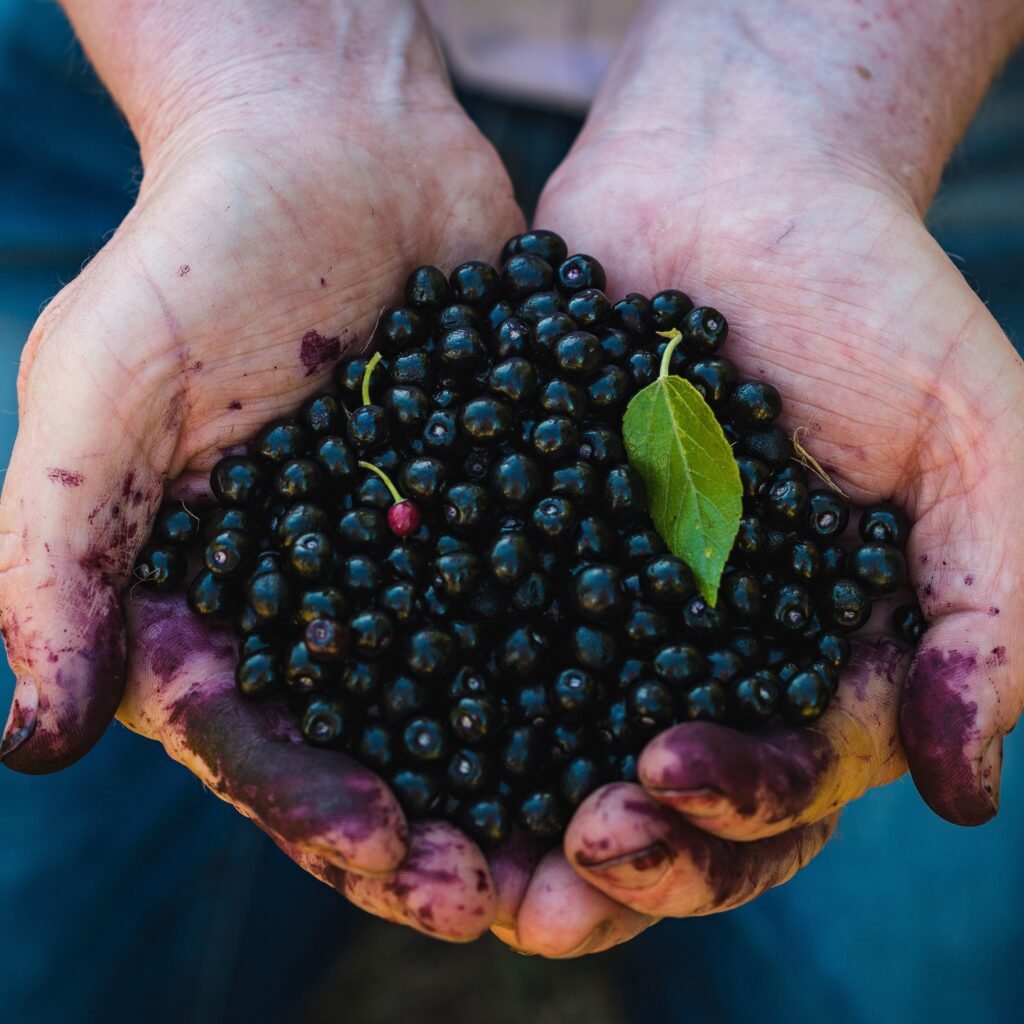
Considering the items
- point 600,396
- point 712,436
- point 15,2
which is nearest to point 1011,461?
point 712,436

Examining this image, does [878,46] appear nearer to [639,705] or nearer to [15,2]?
[639,705]

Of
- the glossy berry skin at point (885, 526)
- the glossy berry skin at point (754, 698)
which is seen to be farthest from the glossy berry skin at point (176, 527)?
the glossy berry skin at point (885, 526)

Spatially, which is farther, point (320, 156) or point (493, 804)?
point (320, 156)

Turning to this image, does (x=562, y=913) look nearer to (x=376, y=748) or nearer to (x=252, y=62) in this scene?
(x=376, y=748)

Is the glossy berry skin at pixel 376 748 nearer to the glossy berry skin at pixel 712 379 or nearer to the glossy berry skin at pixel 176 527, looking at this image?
the glossy berry skin at pixel 176 527

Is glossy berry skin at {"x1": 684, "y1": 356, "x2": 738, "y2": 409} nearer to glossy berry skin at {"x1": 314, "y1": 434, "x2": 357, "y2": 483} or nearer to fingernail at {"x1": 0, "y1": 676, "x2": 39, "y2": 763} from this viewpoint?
glossy berry skin at {"x1": 314, "y1": 434, "x2": 357, "y2": 483}

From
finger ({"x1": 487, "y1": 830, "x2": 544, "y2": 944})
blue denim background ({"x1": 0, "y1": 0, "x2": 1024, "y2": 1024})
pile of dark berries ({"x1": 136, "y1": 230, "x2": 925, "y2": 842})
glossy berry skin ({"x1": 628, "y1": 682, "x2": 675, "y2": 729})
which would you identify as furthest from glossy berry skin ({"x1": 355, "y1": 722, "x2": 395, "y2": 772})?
blue denim background ({"x1": 0, "y1": 0, "x2": 1024, "y2": 1024})
